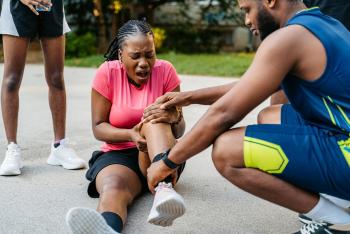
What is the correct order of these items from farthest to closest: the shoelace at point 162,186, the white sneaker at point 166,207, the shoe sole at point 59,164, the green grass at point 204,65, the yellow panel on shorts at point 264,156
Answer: the green grass at point 204,65, the shoe sole at point 59,164, the shoelace at point 162,186, the white sneaker at point 166,207, the yellow panel on shorts at point 264,156

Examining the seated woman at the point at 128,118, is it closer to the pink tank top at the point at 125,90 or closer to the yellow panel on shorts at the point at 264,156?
the pink tank top at the point at 125,90

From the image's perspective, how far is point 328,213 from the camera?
92.6 inches

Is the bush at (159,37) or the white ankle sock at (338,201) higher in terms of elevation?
the white ankle sock at (338,201)

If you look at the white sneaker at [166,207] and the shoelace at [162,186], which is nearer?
the white sneaker at [166,207]

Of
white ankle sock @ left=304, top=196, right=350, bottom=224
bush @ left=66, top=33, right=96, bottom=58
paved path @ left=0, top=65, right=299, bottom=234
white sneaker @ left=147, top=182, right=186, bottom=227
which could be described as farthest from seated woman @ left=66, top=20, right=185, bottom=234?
bush @ left=66, top=33, right=96, bottom=58

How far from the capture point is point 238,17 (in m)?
15.7

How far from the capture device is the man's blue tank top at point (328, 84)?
214cm

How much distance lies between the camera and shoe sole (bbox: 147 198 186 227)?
237cm

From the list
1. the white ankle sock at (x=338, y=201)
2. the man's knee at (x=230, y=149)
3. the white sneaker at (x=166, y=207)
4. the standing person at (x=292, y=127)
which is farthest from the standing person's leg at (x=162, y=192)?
the white ankle sock at (x=338, y=201)

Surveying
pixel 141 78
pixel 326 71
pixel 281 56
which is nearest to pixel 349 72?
pixel 326 71

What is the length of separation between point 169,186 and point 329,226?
2.39 feet

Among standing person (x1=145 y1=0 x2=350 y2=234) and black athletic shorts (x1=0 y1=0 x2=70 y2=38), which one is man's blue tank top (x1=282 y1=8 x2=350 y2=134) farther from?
black athletic shorts (x1=0 y1=0 x2=70 y2=38)

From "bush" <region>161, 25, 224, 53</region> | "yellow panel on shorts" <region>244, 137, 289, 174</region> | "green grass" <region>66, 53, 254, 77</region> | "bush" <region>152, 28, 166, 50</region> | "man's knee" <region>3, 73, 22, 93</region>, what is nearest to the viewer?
"yellow panel on shorts" <region>244, 137, 289, 174</region>

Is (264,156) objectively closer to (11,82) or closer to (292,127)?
(292,127)
